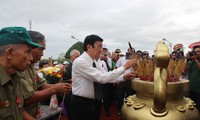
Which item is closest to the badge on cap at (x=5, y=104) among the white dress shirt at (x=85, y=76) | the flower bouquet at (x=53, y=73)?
the white dress shirt at (x=85, y=76)

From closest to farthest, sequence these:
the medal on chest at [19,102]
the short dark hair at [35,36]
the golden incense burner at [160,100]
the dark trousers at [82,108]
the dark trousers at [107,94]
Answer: the golden incense burner at [160,100] < the medal on chest at [19,102] < the short dark hair at [35,36] < the dark trousers at [82,108] < the dark trousers at [107,94]

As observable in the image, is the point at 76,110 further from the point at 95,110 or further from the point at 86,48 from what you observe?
the point at 86,48

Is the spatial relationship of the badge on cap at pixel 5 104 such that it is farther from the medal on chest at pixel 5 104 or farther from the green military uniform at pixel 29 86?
the green military uniform at pixel 29 86

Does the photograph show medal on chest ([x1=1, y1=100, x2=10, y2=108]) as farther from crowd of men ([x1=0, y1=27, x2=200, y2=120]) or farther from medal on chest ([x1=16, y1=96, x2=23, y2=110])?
medal on chest ([x1=16, y1=96, x2=23, y2=110])

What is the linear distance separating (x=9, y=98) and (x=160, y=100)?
2.94 feet

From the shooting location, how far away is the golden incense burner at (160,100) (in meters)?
0.84

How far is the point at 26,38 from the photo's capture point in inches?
51.1

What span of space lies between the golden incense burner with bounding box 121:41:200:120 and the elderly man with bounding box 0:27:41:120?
0.68 meters

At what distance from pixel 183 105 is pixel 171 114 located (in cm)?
12

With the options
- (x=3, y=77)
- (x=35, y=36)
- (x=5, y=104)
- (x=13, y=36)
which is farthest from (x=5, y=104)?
(x=35, y=36)

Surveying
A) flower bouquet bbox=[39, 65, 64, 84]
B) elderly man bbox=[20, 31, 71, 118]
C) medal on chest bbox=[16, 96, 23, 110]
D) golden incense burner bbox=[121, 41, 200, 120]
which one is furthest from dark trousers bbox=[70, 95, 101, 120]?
golden incense burner bbox=[121, 41, 200, 120]

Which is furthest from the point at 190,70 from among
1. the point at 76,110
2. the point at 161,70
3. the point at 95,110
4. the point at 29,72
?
the point at 161,70

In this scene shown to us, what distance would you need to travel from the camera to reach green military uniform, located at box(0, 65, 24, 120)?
120 centimetres

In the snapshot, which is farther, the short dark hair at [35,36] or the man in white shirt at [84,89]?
the man in white shirt at [84,89]
